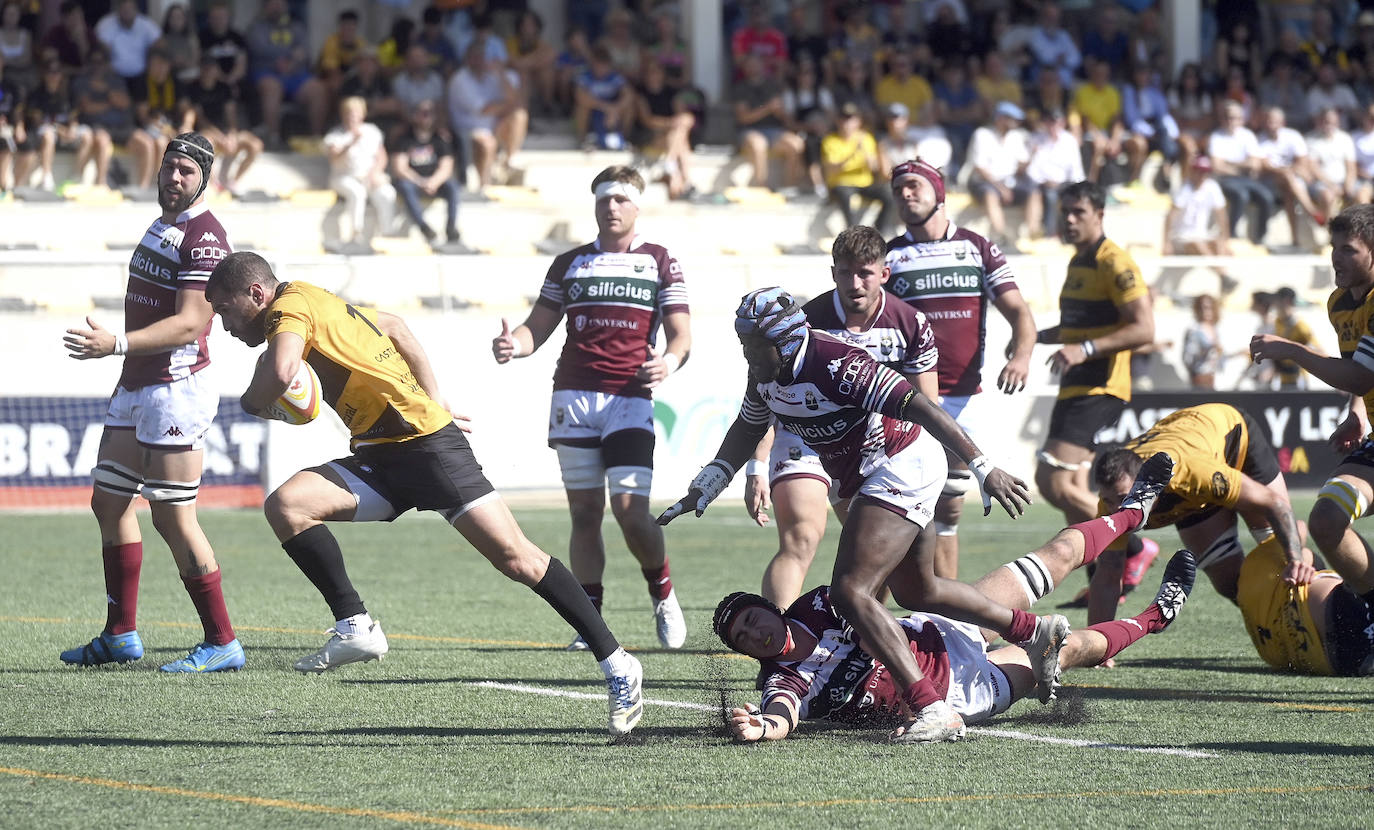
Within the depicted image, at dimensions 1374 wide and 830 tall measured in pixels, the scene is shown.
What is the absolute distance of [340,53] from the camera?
833 inches

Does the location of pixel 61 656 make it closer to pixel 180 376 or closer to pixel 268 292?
pixel 180 376

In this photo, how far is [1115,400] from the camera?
32.6 ft

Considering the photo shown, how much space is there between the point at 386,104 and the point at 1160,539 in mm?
10540

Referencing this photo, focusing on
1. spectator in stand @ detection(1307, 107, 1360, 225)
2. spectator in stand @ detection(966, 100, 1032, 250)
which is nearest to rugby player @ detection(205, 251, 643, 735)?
spectator in stand @ detection(966, 100, 1032, 250)

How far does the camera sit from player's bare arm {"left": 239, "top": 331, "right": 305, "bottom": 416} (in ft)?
19.8

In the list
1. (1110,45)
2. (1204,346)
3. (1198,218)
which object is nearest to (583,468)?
(1204,346)

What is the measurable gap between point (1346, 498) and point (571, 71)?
16.8 meters

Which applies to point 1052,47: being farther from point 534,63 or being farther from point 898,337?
point 898,337

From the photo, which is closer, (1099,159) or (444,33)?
(444,33)

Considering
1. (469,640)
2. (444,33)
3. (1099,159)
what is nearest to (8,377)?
(444,33)

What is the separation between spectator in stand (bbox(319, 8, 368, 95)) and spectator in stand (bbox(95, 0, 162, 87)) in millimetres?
1936

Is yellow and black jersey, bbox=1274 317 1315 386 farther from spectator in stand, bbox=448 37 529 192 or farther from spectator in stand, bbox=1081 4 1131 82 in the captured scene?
spectator in stand, bbox=448 37 529 192

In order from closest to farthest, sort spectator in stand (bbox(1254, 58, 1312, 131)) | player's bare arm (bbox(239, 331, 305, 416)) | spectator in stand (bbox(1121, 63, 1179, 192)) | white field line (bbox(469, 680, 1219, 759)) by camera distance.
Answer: white field line (bbox(469, 680, 1219, 759))
player's bare arm (bbox(239, 331, 305, 416))
spectator in stand (bbox(1121, 63, 1179, 192))
spectator in stand (bbox(1254, 58, 1312, 131))

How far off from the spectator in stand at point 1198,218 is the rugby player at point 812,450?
54.1 feet
